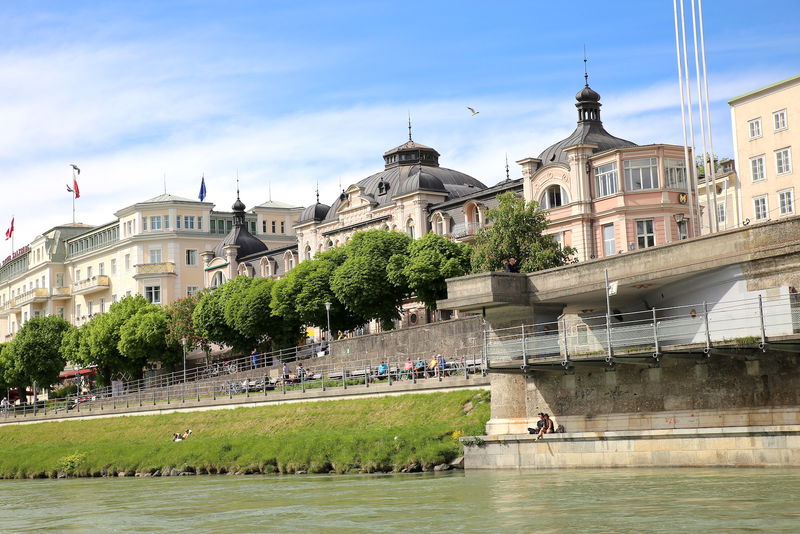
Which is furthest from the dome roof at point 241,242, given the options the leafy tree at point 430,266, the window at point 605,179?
the window at point 605,179

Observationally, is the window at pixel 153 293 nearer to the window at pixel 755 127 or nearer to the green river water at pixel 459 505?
the window at pixel 755 127

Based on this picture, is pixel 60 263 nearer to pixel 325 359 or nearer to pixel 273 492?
pixel 325 359

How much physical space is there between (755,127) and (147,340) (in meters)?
48.3

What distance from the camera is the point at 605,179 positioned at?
69625mm

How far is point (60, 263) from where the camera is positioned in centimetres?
13312

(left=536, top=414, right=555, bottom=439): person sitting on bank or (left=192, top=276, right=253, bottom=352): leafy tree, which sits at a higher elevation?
(left=192, top=276, right=253, bottom=352): leafy tree

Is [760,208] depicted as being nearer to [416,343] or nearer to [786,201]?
[786,201]

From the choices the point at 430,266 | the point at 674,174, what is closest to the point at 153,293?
the point at 430,266

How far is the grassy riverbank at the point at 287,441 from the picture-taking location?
41594 millimetres

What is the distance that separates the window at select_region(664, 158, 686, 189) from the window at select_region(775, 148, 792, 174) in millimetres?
5354

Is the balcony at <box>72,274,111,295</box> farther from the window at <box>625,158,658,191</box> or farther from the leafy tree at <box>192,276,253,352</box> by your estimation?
the window at <box>625,158,658,191</box>

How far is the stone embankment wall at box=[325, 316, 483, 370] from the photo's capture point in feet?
190

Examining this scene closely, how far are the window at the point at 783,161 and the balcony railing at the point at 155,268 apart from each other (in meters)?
67.5

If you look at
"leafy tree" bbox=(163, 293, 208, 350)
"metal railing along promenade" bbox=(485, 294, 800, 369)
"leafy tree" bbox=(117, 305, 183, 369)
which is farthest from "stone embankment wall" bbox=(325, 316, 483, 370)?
"leafy tree" bbox=(117, 305, 183, 369)
